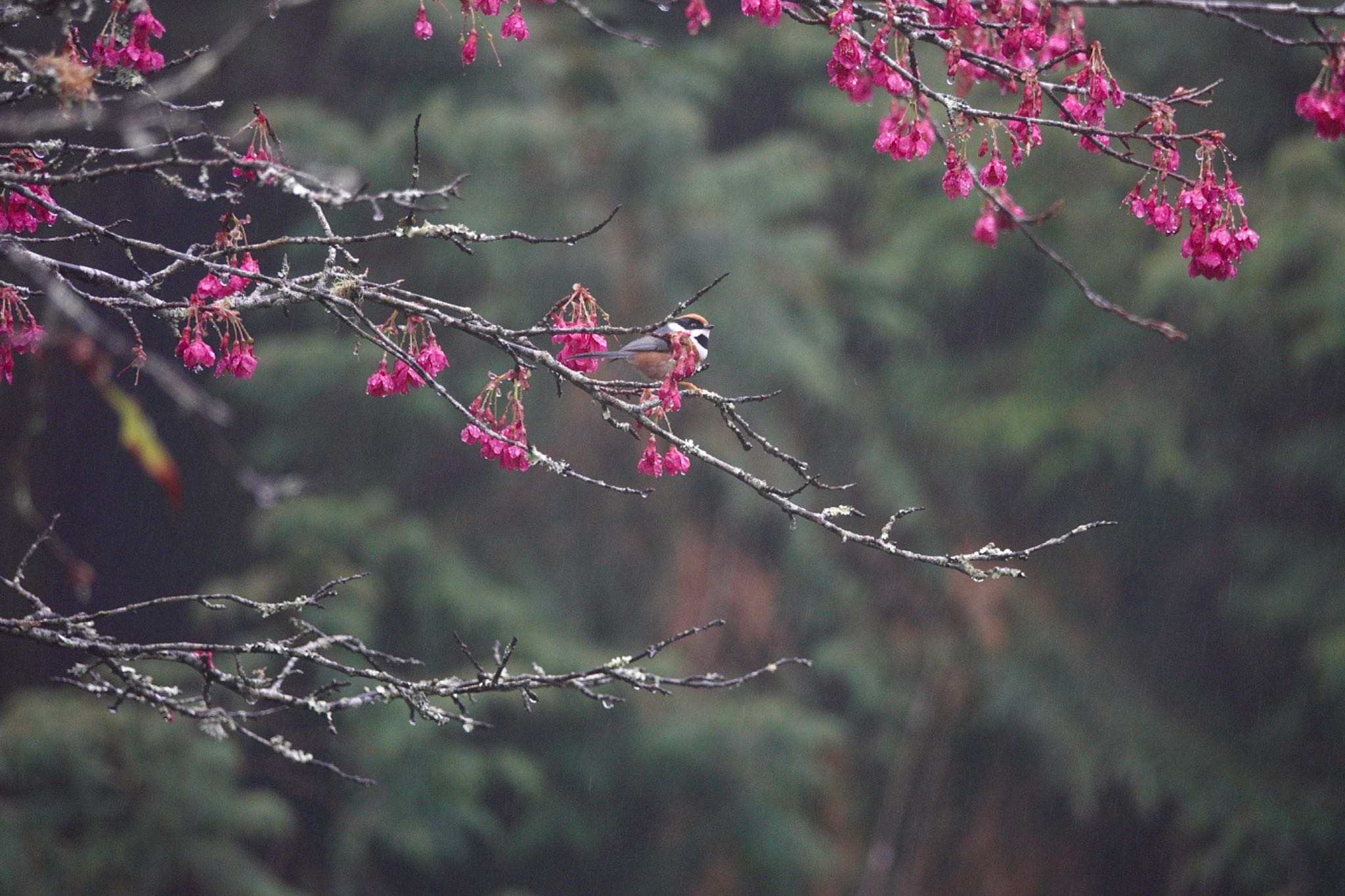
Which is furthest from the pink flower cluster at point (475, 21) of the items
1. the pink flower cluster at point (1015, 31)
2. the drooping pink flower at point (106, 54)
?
the drooping pink flower at point (106, 54)

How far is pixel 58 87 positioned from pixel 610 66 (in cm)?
729

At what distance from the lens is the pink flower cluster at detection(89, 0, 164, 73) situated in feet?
7.58

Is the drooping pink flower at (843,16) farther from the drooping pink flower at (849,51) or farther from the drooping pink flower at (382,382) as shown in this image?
the drooping pink flower at (382,382)

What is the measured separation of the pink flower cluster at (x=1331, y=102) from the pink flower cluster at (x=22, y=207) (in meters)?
2.44

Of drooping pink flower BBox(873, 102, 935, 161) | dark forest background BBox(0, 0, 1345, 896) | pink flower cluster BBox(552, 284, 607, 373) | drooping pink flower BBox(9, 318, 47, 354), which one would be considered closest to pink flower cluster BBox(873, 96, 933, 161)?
drooping pink flower BBox(873, 102, 935, 161)

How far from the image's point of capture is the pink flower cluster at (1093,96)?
2.29 meters

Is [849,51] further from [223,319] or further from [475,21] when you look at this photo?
[223,319]

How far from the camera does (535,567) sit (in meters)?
8.63

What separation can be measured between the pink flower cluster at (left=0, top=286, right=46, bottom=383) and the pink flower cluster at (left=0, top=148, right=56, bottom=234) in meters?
0.17

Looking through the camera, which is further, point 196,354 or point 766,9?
point 766,9

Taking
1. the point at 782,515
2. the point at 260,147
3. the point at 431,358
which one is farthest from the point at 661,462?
the point at 782,515

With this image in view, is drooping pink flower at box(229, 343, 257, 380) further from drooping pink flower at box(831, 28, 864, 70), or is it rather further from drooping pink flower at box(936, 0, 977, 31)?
drooping pink flower at box(936, 0, 977, 31)

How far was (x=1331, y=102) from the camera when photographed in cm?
207

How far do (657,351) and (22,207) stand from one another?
5.62 feet
